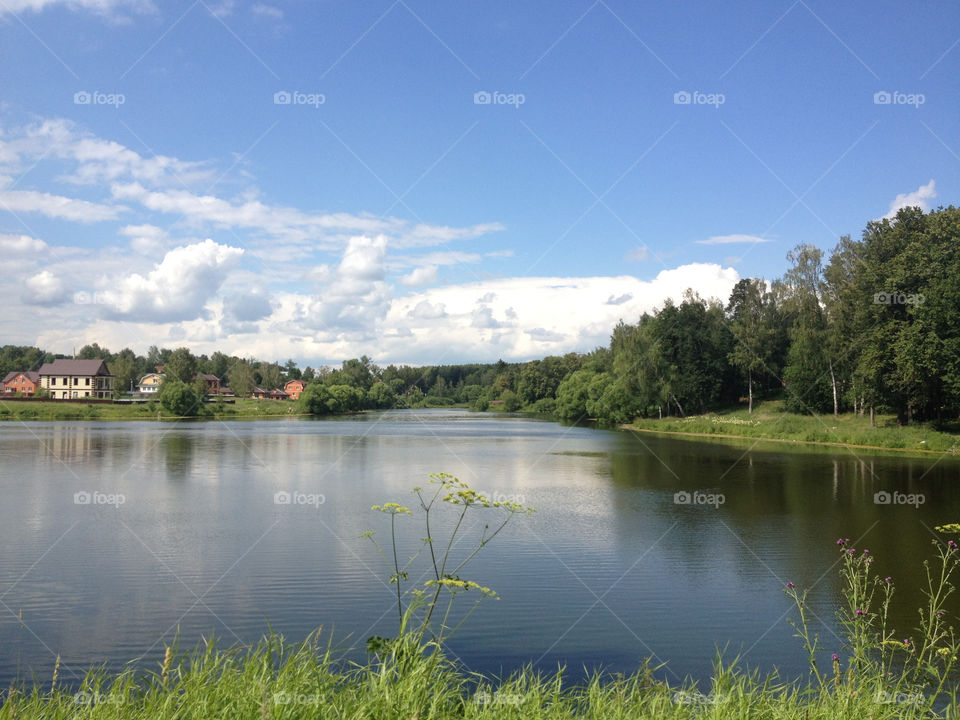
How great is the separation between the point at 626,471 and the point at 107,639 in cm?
2245

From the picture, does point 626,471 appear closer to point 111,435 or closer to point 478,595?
point 478,595

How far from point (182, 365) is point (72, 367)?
43.3 ft

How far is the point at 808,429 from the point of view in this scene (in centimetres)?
4238

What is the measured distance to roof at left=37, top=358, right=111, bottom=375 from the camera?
83.2 m

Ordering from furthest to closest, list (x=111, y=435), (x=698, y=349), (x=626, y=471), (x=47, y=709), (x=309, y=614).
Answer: (x=698, y=349), (x=111, y=435), (x=626, y=471), (x=309, y=614), (x=47, y=709)

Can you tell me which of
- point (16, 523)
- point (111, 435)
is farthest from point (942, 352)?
point (111, 435)

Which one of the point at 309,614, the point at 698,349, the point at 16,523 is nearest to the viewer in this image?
the point at 309,614

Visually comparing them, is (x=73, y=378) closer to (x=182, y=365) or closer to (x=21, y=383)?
(x=21, y=383)

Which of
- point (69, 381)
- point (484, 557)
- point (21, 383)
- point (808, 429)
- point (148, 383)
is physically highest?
point (69, 381)

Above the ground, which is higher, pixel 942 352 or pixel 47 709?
pixel 942 352

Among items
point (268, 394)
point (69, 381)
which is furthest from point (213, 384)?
point (69, 381)

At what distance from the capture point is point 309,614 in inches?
385

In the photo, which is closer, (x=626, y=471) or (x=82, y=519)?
(x=82, y=519)

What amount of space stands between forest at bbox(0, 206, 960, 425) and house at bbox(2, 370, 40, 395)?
21.7 feet
